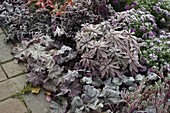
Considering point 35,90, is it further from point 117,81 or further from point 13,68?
point 117,81

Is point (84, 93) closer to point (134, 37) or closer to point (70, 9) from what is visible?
point (134, 37)

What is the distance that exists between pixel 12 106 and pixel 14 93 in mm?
161

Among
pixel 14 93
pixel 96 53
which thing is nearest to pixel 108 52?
pixel 96 53

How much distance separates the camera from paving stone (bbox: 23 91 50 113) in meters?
2.94

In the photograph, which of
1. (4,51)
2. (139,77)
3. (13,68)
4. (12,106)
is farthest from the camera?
(4,51)

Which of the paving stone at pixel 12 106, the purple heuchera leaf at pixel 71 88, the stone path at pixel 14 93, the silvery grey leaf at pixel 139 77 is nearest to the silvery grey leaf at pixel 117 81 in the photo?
the silvery grey leaf at pixel 139 77

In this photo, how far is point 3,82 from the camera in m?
3.20

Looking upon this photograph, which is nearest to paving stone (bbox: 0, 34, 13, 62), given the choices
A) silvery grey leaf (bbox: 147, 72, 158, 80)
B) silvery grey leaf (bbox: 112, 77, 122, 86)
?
silvery grey leaf (bbox: 112, 77, 122, 86)

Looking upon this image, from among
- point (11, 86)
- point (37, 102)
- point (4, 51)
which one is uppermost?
point (4, 51)

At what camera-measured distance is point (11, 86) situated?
316 cm

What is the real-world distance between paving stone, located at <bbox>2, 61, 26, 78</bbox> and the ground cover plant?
0.25ft

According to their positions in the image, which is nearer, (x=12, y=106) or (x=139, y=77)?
(x=12, y=106)

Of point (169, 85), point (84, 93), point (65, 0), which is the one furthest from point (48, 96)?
point (65, 0)

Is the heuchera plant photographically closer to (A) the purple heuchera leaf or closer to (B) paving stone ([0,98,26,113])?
(A) the purple heuchera leaf
